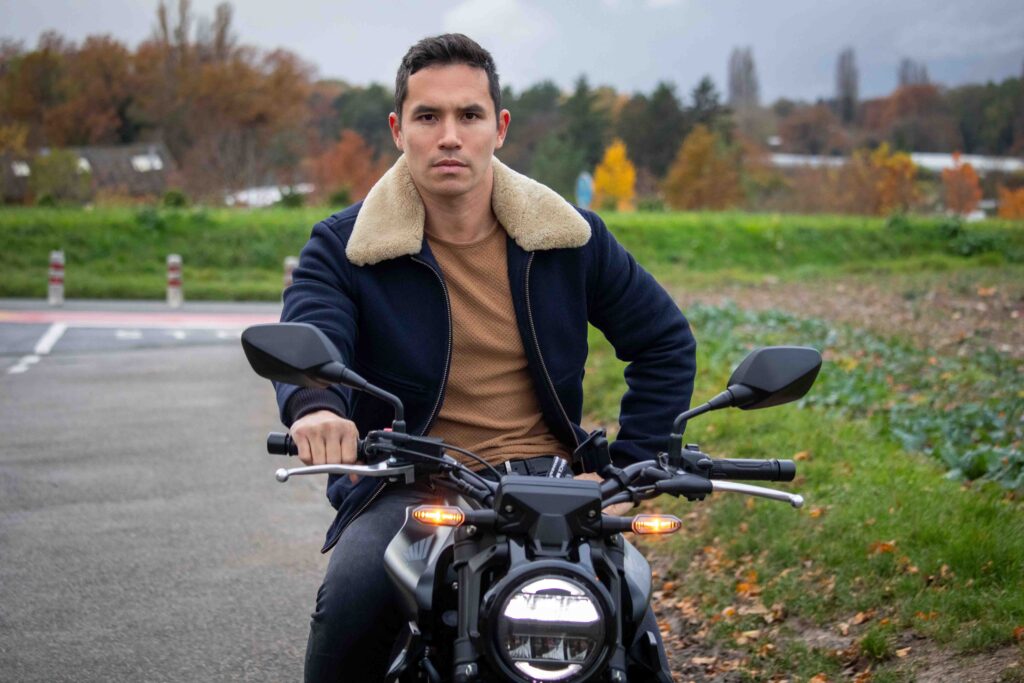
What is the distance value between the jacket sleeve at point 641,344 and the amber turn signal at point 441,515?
1.06m

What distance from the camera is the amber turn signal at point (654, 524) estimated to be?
2.61 metres

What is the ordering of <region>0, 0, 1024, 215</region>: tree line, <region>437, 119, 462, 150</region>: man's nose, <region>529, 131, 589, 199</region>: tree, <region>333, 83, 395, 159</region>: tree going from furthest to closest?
<region>529, 131, 589, 199</region>: tree → <region>333, 83, 395, 159</region>: tree → <region>0, 0, 1024, 215</region>: tree line → <region>437, 119, 462, 150</region>: man's nose

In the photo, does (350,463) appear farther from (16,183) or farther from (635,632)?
(16,183)

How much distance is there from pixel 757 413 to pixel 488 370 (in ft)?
20.2

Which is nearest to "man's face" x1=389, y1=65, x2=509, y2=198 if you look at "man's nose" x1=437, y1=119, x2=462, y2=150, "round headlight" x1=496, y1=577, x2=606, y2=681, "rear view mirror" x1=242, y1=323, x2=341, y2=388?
"man's nose" x1=437, y1=119, x2=462, y2=150

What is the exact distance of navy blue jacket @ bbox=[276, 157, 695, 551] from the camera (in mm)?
3350

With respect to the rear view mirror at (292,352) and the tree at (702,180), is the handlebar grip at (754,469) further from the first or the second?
the tree at (702,180)

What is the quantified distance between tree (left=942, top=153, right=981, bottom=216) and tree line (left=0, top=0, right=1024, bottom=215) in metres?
1.47

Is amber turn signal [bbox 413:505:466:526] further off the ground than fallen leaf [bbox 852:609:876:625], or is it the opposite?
amber turn signal [bbox 413:505:466:526]

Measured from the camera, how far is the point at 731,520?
22.9 feet

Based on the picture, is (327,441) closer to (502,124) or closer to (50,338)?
(502,124)

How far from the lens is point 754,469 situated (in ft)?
9.31

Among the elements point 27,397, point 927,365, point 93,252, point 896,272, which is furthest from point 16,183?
point 927,365

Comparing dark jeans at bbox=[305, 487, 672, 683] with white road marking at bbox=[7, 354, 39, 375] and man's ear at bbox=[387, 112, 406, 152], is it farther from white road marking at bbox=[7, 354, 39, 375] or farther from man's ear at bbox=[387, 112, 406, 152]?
white road marking at bbox=[7, 354, 39, 375]
